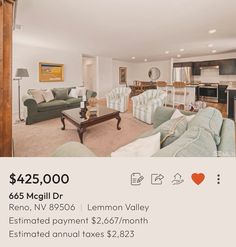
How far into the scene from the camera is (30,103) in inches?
150

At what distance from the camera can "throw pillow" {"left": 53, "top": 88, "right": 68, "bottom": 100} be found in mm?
4827

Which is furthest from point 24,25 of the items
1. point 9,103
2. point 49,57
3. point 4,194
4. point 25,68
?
point 4,194

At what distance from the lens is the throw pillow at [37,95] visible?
4.19m

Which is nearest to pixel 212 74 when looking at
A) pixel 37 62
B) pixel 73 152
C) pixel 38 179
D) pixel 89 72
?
pixel 89 72

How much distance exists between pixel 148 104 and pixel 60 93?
234cm

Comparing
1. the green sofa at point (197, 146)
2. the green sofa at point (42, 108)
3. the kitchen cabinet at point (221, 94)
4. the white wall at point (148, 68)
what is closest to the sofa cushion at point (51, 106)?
the green sofa at point (42, 108)

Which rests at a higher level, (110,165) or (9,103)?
(9,103)

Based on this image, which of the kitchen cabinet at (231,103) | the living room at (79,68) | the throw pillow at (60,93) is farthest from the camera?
the throw pillow at (60,93)

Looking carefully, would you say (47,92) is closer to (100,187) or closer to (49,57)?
(49,57)

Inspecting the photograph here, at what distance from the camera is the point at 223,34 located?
4113 millimetres

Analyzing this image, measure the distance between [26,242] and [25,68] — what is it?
396 cm

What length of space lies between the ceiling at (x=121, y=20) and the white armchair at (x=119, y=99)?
147cm

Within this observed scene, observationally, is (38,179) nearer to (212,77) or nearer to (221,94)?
(221,94)

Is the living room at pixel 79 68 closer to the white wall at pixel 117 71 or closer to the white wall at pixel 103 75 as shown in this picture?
the white wall at pixel 103 75
